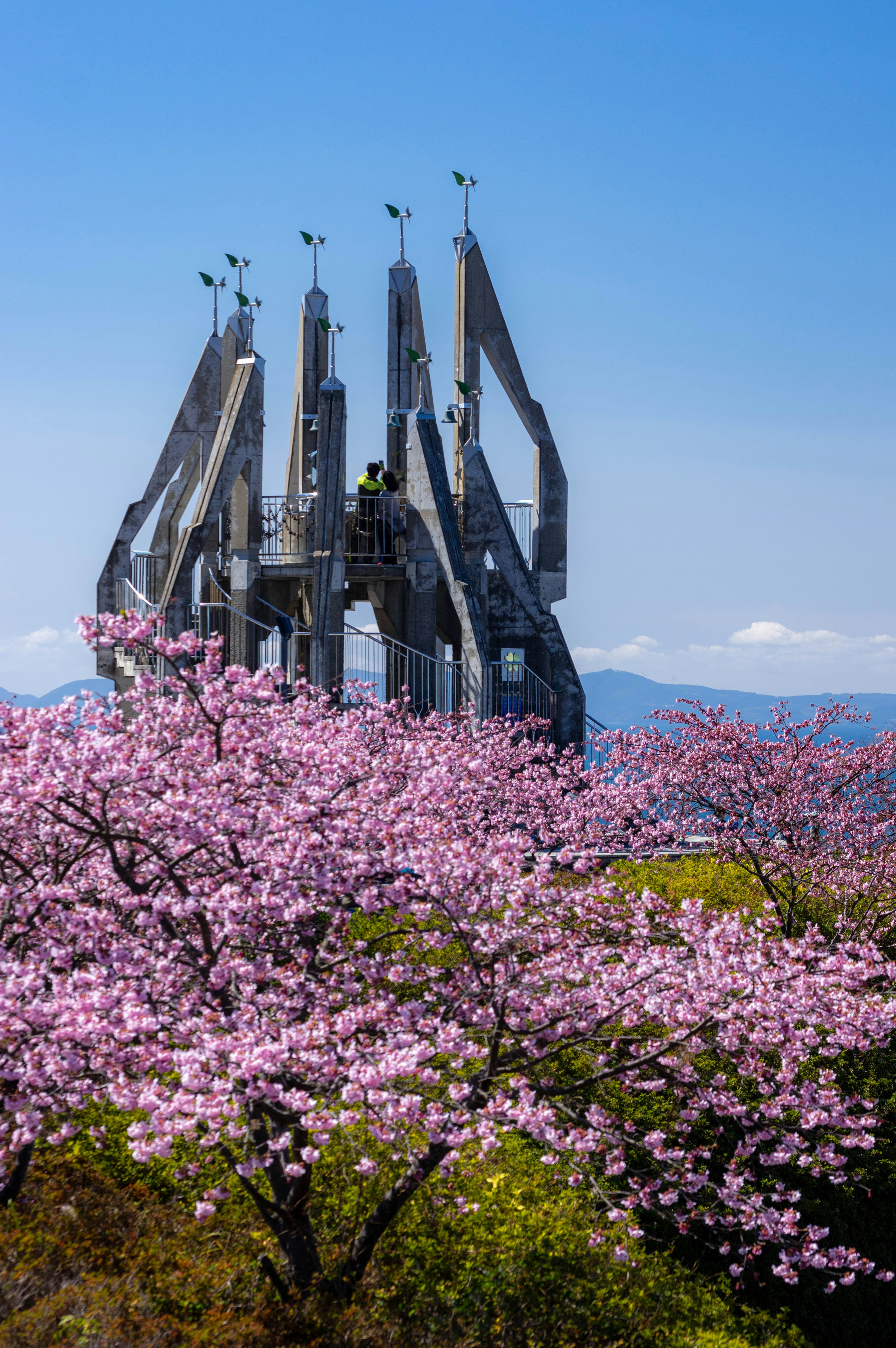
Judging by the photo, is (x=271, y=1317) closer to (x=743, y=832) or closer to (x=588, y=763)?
(x=743, y=832)

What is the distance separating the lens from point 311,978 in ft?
20.6

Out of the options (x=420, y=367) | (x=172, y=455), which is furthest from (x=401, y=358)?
(x=172, y=455)

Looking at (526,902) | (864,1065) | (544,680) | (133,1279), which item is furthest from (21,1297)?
(544,680)

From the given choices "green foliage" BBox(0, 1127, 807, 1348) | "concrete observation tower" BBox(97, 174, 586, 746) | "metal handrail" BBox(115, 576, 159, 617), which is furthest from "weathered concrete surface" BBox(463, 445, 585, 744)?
"green foliage" BBox(0, 1127, 807, 1348)

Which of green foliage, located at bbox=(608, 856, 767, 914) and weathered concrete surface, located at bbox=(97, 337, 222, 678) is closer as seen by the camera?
green foliage, located at bbox=(608, 856, 767, 914)

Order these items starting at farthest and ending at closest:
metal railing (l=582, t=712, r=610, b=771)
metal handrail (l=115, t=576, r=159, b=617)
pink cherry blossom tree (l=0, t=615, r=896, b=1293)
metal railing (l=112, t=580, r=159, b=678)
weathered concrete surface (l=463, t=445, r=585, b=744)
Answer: weathered concrete surface (l=463, t=445, r=585, b=744) < metal handrail (l=115, t=576, r=159, b=617) < metal railing (l=112, t=580, r=159, b=678) < metal railing (l=582, t=712, r=610, b=771) < pink cherry blossom tree (l=0, t=615, r=896, b=1293)

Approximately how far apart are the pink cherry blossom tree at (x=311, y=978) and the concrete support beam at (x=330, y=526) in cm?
1118

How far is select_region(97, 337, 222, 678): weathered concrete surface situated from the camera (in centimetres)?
2228

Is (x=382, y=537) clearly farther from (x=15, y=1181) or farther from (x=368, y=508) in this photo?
(x=15, y=1181)

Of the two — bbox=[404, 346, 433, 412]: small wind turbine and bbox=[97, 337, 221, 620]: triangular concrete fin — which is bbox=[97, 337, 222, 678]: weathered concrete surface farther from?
bbox=[404, 346, 433, 412]: small wind turbine

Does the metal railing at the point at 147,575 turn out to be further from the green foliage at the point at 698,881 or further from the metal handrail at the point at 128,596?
the green foliage at the point at 698,881

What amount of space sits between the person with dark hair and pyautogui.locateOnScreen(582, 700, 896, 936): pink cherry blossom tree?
23.4ft

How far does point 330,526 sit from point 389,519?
8.83 feet

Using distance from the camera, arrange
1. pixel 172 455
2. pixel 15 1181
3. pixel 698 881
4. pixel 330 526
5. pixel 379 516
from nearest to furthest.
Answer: pixel 15 1181 → pixel 698 881 → pixel 330 526 → pixel 379 516 → pixel 172 455
